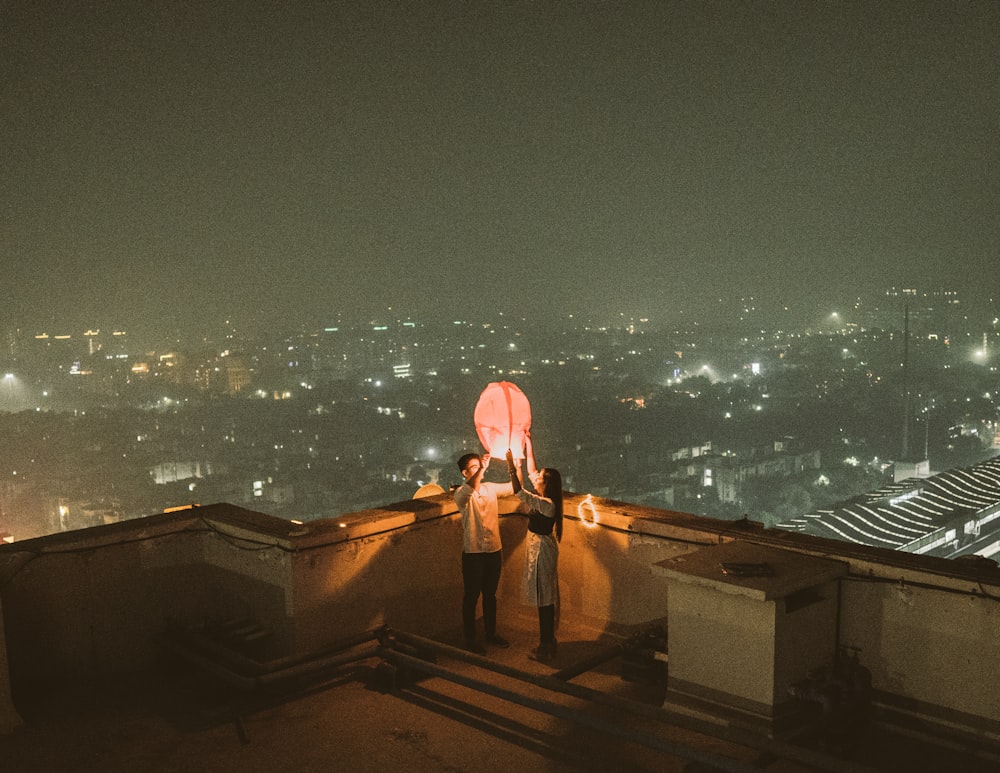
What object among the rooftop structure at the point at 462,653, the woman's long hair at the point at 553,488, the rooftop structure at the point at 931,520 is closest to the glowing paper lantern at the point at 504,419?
the woman's long hair at the point at 553,488

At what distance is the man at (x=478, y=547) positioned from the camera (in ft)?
19.2

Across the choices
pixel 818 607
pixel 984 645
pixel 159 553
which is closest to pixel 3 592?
pixel 159 553

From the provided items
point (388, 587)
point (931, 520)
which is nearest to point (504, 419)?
point (388, 587)

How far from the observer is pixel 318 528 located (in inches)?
221

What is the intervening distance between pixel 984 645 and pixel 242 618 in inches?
188

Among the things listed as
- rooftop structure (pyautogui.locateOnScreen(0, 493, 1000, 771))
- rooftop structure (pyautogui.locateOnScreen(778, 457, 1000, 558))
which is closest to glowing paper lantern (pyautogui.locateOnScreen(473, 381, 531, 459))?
rooftop structure (pyautogui.locateOnScreen(0, 493, 1000, 771))

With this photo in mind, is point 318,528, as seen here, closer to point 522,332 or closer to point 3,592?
point 3,592

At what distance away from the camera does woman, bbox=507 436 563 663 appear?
5699mm

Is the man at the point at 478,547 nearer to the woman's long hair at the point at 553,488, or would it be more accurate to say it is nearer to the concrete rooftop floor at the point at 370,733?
the woman's long hair at the point at 553,488

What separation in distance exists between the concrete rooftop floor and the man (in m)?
0.58

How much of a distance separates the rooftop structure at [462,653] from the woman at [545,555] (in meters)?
0.28

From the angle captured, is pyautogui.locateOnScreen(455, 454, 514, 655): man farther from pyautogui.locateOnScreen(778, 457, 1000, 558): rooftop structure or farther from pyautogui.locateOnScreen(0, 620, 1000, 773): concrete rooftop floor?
pyautogui.locateOnScreen(778, 457, 1000, 558): rooftop structure

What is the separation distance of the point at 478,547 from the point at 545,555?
1.76 ft

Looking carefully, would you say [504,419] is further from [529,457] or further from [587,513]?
[587,513]
